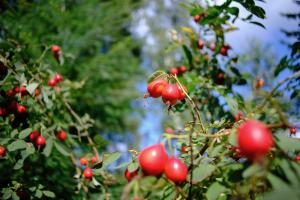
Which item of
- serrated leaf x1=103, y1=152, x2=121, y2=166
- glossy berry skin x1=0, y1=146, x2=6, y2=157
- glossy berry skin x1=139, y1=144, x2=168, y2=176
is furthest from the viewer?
glossy berry skin x1=0, y1=146, x2=6, y2=157

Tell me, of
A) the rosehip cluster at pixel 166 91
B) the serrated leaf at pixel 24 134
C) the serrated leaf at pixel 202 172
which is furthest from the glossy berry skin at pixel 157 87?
the serrated leaf at pixel 24 134

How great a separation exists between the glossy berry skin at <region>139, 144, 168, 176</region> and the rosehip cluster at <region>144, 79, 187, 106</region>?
0.37 meters

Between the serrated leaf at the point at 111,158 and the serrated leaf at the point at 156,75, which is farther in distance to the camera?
the serrated leaf at the point at 156,75

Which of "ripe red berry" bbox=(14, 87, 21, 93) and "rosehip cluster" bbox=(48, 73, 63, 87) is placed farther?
"rosehip cluster" bbox=(48, 73, 63, 87)

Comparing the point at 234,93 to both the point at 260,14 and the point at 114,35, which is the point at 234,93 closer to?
the point at 260,14

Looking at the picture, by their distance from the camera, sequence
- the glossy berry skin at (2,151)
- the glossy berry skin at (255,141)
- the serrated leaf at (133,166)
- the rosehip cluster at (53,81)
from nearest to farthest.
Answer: the glossy berry skin at (255,141), the serrated leaf at (133,166), the glossy berry skin at (2,151), the rosehip cluster at (53,81)

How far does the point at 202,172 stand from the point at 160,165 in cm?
15

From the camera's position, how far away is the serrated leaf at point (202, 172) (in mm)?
822

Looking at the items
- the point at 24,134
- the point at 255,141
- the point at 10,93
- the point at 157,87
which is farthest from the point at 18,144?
the point at 255,141

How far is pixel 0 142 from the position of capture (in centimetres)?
146

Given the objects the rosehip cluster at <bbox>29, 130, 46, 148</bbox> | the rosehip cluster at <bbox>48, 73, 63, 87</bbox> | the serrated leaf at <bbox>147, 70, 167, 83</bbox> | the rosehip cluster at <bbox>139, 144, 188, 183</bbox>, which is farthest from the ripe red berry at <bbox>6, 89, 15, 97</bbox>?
the rosehip cluster at <bbox>139, 144, 188, 183</bbox>

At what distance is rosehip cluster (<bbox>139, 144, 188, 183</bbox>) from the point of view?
733 millimetres

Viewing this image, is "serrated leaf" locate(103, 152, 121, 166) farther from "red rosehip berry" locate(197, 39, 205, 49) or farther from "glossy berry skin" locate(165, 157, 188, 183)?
"red rosehip berry" locate(197, 39, 205, 49)

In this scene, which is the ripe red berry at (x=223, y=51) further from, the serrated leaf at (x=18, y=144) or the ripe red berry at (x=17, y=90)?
the serrated leaf at (x=18, y=144)
